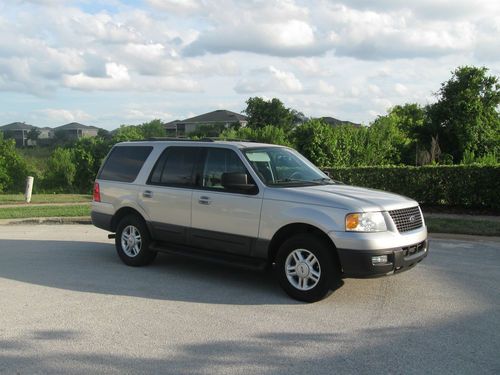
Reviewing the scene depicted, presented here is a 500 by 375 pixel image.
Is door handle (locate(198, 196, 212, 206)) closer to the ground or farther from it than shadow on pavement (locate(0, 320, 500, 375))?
farther from it

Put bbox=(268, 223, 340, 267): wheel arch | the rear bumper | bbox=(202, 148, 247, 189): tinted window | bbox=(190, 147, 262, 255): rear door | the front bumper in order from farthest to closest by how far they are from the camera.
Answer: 1. the rear bumper
2. bbox=(202, 148, 247, 189): tinted window
3. bbox=(190, 147, 262, 255): rear door
4. bbox=(268, 223, 340, 267): wheel arch
5. the front bumper

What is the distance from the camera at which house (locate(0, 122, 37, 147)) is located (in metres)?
106

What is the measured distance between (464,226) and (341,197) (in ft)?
20.9

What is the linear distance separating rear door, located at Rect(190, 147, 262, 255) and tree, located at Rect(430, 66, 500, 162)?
3365cm

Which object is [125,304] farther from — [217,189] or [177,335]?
[217,189]

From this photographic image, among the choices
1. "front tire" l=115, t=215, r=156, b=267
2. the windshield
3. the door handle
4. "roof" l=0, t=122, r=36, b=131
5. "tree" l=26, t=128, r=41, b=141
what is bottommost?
"front tire" l=115, t=215, r=156, b=267

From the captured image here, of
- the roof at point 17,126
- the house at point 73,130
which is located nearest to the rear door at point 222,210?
the house at point 73,130

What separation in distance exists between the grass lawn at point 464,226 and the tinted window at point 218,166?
231 inches

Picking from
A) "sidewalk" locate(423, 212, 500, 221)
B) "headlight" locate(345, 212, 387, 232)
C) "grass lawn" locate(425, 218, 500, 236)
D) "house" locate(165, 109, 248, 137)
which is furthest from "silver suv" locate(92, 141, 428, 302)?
"house" locate(165, 109, 248, 137)

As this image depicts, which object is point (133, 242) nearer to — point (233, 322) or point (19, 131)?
point (233, 322)

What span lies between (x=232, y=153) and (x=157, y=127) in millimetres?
73687

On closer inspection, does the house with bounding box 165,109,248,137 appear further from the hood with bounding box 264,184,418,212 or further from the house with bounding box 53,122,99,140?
the hood with bounding box 264,184,418,212

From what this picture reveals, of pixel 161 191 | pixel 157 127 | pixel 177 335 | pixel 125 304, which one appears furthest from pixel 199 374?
pixel 157 127

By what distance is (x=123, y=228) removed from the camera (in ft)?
26.9
